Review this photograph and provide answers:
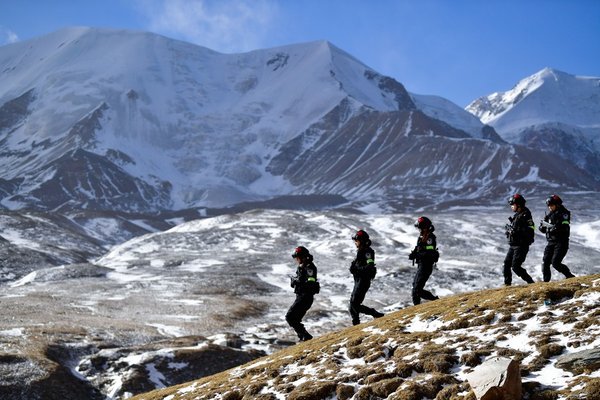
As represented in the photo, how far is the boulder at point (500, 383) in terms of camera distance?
11242 mm

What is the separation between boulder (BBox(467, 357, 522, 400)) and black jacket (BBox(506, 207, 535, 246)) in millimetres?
10693

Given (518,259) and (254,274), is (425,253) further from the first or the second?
(254,274)

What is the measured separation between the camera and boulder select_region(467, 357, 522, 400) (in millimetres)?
11242

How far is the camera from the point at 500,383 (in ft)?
36.9

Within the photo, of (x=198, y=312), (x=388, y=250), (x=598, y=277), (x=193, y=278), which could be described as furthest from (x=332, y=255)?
(x=598, y=277)

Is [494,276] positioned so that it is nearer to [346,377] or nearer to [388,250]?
[388,250]

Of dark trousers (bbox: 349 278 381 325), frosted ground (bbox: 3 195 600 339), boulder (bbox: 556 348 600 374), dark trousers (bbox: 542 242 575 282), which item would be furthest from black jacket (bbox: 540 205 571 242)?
frosted ground (bbox: 3 195 600 339)

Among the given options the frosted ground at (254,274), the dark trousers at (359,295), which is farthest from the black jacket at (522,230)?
the frosted ground at (254,274)

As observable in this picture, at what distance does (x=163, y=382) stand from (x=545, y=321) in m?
32.5

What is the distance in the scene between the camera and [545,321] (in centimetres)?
1518

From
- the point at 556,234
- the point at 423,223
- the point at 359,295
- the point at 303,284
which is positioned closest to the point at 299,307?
the point at 303,284

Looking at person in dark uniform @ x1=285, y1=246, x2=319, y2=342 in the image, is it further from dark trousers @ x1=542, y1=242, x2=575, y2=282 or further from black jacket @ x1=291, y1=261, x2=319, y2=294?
dark trousers @ x1=542, y1=242, x2=575, y2=282

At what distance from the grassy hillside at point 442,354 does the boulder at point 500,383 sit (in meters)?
0.31

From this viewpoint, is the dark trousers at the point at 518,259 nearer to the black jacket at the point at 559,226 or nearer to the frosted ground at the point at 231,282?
the black jacket at the point at 559,226
